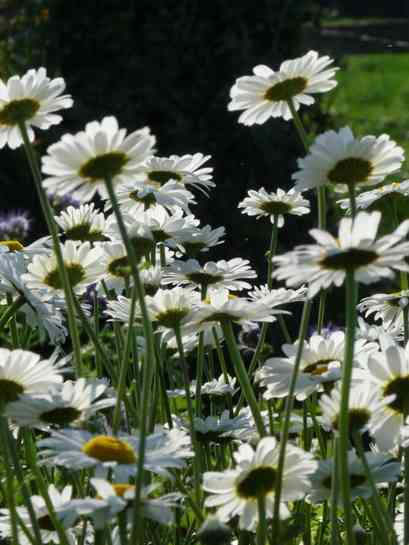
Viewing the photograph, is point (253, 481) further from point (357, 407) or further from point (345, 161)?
point (345, 161)

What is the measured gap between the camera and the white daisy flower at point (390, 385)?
107 cm

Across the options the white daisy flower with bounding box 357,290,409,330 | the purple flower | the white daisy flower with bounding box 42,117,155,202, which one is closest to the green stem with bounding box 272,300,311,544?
the white daisy flower with bounding box 42,117,155,202

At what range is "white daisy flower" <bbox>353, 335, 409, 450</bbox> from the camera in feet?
3.52

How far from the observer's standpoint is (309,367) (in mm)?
1244

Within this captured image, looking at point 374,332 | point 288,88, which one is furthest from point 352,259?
point 374,332

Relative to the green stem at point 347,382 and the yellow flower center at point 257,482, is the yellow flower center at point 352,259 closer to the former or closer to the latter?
the green stem at point 347,382

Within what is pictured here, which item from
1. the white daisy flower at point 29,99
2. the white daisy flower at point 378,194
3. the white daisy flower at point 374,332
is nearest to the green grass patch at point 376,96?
the white daisy flower at point 374,332

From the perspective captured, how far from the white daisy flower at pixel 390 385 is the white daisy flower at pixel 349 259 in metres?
0.17

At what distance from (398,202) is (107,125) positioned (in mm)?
707

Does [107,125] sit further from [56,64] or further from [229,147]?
[56,64]

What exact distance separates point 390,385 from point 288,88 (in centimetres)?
39

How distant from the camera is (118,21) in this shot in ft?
12.5

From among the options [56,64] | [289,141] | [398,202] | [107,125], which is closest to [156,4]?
[56,64]

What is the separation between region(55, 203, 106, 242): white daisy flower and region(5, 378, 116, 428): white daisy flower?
441mm
